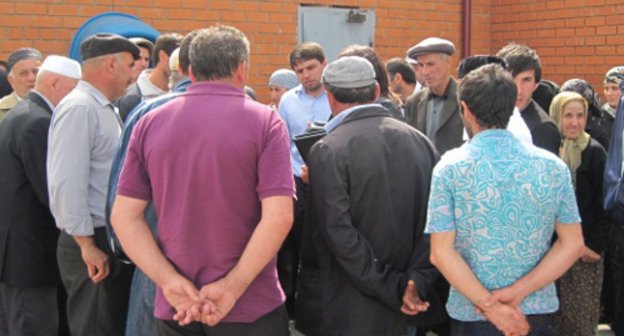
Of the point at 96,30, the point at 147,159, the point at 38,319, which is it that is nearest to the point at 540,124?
the point at 147,159

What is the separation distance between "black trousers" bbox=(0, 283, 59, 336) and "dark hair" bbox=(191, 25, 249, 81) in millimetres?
2154

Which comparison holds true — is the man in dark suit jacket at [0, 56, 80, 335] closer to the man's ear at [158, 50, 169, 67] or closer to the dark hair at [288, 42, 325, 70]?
the man's ear at [158, 50, 169, 67]

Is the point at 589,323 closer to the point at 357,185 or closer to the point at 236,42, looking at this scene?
the point at 357,185

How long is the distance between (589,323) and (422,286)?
2017 millimetres

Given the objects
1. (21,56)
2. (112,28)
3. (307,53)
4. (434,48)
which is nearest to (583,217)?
(434,48)

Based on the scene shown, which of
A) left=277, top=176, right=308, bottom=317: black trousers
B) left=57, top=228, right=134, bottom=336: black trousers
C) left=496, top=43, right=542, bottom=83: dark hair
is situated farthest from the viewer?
left=277, top=176, right=308, bottom=317: black trousers

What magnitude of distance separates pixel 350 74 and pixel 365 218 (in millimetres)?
679

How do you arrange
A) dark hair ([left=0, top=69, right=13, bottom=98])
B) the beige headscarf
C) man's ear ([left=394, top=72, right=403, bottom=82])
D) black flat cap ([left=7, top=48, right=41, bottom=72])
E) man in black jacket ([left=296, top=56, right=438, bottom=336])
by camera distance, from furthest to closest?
man's ear ([left=394, top=72, right=403, bottom=82]) < dark hair ([left=0, top=69, right=13, bottom=98]) < black flat cap ([left=7, top=48, right=41, bottom=72]) < the beige headscarf < man in black jacket ([left=296, top=56, right=438, bottom=336])

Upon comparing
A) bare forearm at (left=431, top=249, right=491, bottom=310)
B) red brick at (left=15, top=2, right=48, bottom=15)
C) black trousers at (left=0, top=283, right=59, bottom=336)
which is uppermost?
red brick at (left=15, top=2, right=48, bottom=15)

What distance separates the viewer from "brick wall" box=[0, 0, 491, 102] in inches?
262

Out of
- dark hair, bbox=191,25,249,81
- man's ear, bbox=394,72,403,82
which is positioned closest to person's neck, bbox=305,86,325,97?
man's ear, bbox=394,72,403,82

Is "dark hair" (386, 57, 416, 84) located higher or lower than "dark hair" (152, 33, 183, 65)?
lower

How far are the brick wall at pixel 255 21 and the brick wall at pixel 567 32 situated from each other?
301 mm

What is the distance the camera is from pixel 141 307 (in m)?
3.55
